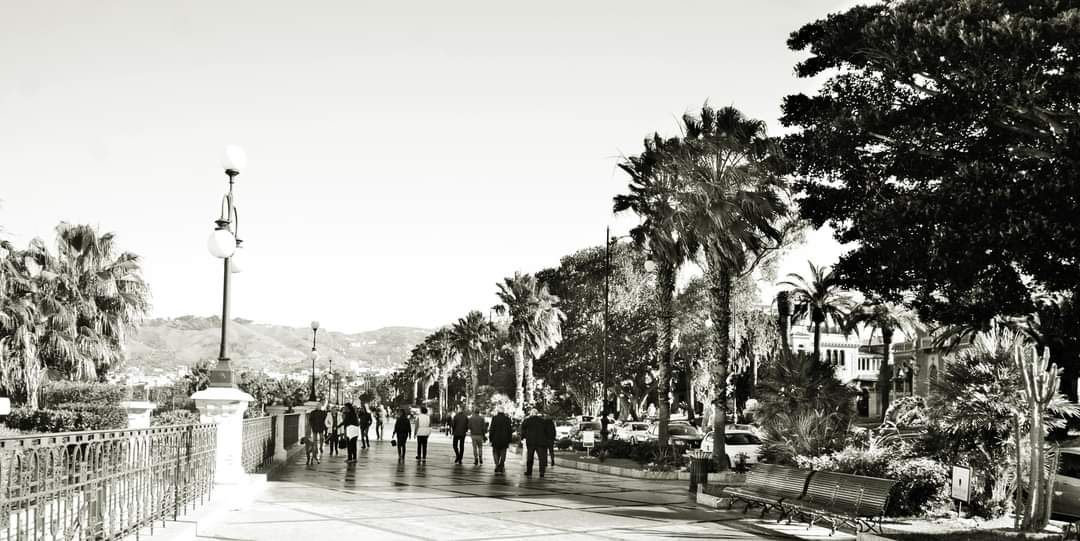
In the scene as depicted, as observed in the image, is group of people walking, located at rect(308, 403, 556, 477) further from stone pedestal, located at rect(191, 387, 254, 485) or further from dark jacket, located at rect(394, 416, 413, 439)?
stone pedestal, located at rect(191, 387, 254, 485)

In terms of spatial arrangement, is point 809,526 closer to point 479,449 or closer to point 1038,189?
point 1038,189

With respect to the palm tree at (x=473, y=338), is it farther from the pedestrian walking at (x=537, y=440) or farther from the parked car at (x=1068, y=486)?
the parked car at (x=1068, y=486)

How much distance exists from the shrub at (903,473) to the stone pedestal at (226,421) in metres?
8.49

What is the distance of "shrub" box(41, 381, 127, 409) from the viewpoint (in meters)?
35.5

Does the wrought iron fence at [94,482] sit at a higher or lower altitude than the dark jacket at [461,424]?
higher

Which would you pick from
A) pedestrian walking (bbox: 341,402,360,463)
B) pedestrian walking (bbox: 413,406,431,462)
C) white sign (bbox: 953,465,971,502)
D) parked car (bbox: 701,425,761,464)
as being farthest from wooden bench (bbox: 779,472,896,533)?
pedestrian walking (bbox: 413,406,431,462)

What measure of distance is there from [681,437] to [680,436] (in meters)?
1.30

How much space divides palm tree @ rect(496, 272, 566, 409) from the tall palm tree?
34459mm

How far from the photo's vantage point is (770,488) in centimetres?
1529

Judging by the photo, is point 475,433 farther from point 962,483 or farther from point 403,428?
point 962,483

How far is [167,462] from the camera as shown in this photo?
10.1 metres

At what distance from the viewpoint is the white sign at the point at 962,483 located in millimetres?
12602

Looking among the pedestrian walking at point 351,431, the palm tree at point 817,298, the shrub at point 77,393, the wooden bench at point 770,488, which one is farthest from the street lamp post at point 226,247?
the palm tree at point 817,298

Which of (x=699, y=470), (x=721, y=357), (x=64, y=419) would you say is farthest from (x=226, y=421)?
(x=64, y=419)
